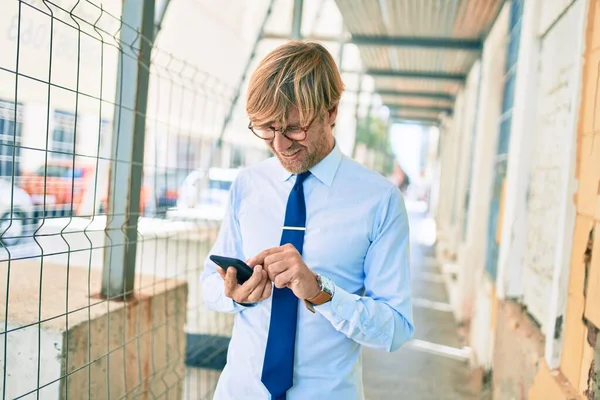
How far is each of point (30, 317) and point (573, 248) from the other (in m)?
2.01

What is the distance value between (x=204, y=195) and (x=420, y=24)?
3.18 meters

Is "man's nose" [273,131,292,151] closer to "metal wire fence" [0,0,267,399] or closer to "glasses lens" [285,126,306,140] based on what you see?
"glasses lens" [285,126,306,140]

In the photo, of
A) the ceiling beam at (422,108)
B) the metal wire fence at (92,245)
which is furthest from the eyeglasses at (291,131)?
the ceiling beam at (422,108)

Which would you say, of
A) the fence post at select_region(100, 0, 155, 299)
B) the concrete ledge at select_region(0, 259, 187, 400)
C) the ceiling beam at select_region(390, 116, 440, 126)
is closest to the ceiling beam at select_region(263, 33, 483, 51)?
the fence post at select_region(100, 0, 155, 299)

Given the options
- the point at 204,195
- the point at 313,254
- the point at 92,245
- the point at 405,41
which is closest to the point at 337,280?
the point at 313,254

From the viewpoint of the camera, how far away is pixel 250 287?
132 cm

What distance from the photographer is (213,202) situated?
15.8 feet

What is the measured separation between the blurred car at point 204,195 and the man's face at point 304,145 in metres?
1.61

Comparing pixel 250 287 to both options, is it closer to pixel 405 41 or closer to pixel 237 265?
pixel 237 265

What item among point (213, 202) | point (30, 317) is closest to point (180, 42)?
point (213, 202)

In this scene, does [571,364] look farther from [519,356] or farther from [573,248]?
[519,356]

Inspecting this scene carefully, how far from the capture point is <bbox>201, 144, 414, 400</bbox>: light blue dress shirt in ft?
4.65

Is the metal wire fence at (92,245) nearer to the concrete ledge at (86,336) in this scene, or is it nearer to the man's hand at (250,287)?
the concrete ledge at (86,336)

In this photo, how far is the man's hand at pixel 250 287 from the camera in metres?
1.31
